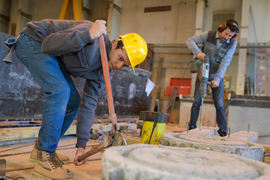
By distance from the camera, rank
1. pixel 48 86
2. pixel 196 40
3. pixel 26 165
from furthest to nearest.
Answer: pixel 196 40 < pixel 26 165 < pixel 48 86

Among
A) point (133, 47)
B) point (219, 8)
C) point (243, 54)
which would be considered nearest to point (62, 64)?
point (133, 47)

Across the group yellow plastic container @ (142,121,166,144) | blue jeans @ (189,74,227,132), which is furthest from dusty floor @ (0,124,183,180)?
blue jeans @ (189,74,227,132)

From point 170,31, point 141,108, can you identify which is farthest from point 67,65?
point 170,31

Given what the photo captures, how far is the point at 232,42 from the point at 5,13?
13.1 metres

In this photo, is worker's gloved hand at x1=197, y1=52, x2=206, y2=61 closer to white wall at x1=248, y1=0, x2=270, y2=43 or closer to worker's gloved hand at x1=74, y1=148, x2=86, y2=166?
worker's gloved hand at x1=74, y1=148, x2=86, y2=166

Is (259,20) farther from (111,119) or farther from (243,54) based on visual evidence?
(111,119)

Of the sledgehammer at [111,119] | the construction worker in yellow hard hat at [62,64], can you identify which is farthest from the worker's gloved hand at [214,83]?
the sledgehammer at [111,119]

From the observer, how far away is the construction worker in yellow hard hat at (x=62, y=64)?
5.84 ft

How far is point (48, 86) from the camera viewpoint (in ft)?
6.09

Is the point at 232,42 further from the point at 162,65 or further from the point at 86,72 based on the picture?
the point at 162,65

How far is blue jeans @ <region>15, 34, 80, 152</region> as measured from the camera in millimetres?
1828

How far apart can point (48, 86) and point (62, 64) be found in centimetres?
31

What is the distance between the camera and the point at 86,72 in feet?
6.93

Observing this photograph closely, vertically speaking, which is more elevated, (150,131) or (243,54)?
(243,54)
